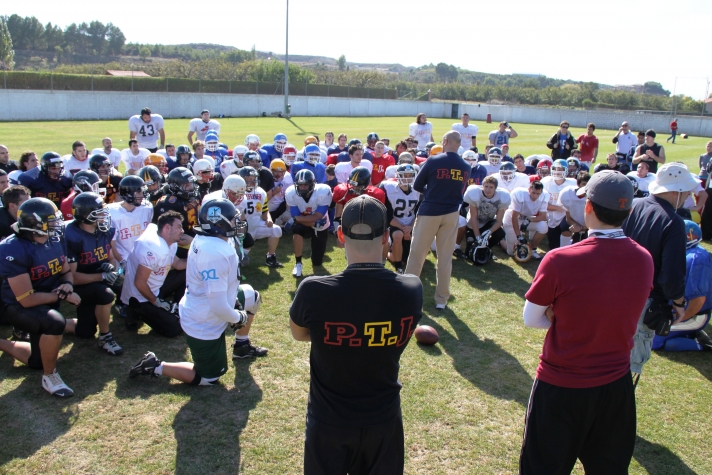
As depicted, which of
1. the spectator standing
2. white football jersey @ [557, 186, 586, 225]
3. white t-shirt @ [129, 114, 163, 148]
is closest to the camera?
the spectator standing

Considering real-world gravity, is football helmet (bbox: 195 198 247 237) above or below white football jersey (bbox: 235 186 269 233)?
above

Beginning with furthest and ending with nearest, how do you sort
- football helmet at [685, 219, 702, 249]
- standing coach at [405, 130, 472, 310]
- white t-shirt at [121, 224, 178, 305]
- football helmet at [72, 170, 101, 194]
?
1. football helmet at [72, 170, 101, 194]
2. standing coach at [405, 130, 472, 310]
3. white t-shirt at [121, 224, 178, 305]
4. football helmet at [685, 219, 702, 249]

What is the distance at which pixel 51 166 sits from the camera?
8.56 meters

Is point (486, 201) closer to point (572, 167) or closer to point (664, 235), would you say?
point (572, 167)

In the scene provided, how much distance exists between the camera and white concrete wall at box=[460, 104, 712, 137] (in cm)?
4094

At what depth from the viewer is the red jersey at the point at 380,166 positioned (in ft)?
40.9

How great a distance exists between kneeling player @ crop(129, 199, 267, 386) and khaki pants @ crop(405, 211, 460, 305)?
2.80 m

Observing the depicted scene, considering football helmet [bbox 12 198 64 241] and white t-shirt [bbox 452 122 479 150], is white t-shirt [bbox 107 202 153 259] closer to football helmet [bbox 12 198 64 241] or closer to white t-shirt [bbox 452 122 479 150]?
football helmet [bbox 12 198 64 241]

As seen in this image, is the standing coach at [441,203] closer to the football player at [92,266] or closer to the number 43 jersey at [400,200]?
the number 43 jersey at [400,200]

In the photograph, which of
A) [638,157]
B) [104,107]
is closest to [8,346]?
[638,157]

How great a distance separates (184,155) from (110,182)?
1.92 m

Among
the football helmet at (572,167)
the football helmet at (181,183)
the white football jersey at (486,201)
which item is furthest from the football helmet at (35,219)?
the football helmet at (572,167)

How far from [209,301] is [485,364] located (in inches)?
124

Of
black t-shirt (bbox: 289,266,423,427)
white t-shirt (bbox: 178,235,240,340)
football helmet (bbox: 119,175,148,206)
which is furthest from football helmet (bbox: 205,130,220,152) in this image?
black t-shirt (bbox: 289,266,423,427)
